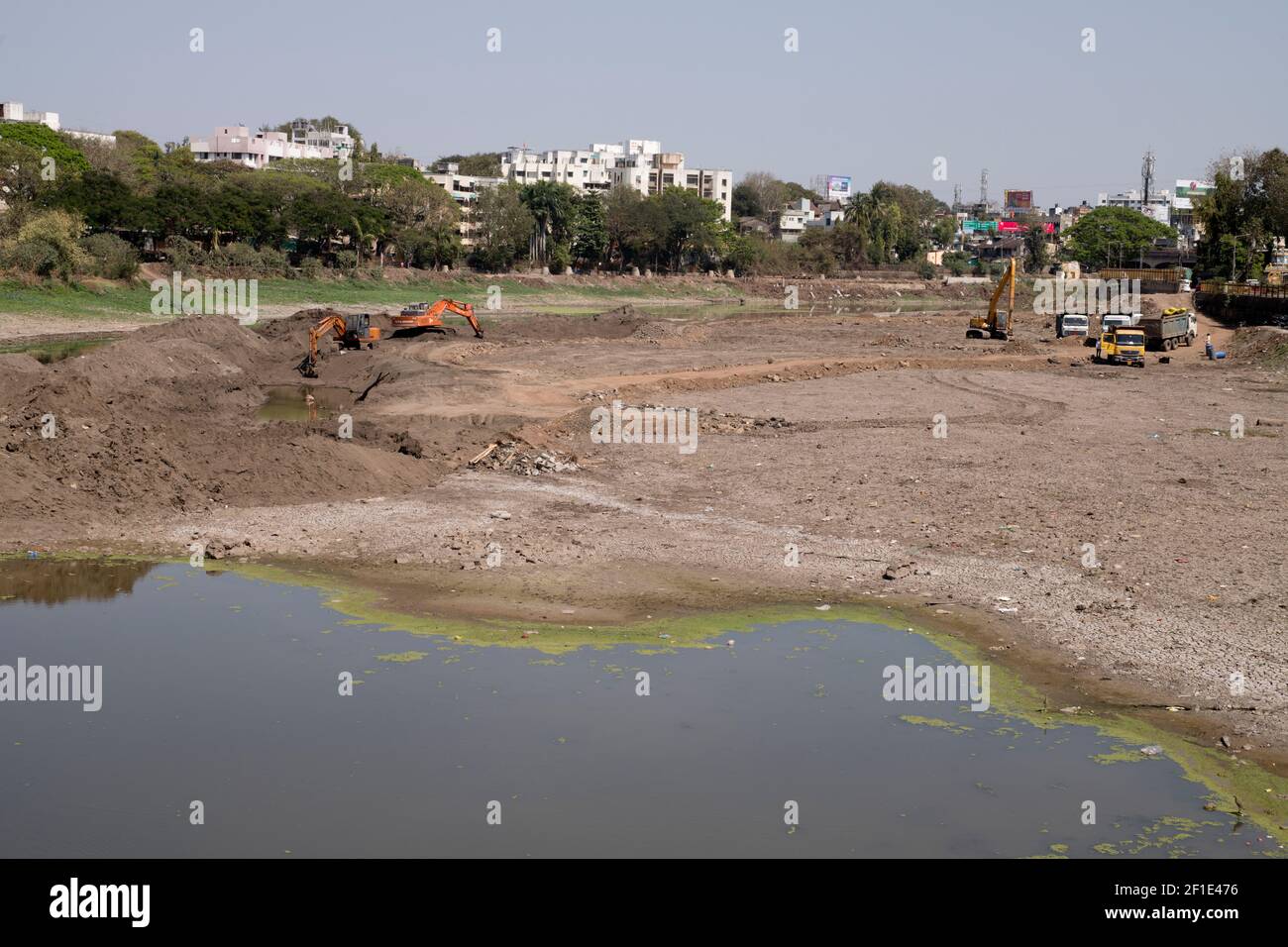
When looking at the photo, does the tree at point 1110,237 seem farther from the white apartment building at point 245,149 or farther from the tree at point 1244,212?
the white apartment building at point 245,149

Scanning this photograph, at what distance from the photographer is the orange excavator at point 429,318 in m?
59.3

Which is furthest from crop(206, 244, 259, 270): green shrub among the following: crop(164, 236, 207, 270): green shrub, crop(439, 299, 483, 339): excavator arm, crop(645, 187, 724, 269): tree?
crop(645, 187, 724, 269): tree

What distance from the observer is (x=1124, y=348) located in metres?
54.9

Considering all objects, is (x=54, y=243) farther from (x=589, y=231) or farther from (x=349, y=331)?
(x=589, y=231)

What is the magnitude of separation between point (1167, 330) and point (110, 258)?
5721 centimetres

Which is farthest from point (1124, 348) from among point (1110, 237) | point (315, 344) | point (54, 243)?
point (1110, 237)

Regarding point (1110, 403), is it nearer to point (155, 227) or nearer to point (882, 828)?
point (882, 828)

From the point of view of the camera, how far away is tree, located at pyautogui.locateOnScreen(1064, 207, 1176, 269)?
15475 cm

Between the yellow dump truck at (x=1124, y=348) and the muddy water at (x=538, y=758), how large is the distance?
41126 mm

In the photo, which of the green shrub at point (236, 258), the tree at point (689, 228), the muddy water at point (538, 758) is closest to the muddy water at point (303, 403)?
the muddy water at point (538, 758)

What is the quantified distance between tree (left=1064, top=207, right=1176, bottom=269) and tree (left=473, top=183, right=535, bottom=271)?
73.6 metres

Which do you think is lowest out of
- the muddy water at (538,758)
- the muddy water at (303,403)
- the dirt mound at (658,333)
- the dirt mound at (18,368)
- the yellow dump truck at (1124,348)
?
the muddy water at (538,758)

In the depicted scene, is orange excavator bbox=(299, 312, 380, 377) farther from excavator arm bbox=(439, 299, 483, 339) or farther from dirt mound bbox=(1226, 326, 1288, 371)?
dirt mound bbox=(1226, 326, 1288, 371)
